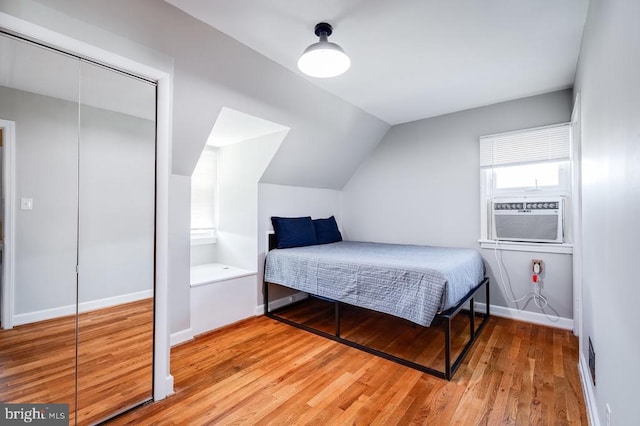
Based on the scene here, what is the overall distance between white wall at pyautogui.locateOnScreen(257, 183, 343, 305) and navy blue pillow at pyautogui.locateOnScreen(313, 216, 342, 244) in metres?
0.14

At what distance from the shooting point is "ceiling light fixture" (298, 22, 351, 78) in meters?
1.86

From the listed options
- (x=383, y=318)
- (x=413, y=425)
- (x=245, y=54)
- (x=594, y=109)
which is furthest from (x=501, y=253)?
(x=245, y=54)

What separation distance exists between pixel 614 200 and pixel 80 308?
2.62 metres

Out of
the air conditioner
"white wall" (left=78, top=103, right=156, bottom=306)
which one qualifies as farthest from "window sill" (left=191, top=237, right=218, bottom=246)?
the air conditioner

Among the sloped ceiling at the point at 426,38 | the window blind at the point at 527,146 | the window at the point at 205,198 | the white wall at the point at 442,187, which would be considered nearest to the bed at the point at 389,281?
the white wall at the point at 442,187

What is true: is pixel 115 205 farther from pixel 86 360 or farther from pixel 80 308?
pixel 86 360

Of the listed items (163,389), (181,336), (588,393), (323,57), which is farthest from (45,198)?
(588,393)

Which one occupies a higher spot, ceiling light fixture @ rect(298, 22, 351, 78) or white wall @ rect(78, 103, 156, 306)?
ceiling light fixture @ rect(298, 22, 351, 78)

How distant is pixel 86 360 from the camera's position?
5.45ft

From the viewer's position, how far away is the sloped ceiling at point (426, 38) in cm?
176

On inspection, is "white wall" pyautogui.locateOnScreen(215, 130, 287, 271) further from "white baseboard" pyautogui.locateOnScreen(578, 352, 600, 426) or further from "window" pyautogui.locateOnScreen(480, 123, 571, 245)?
"white baseboard" pyautogui.locateOnScreen(578, 352, 600, 426)

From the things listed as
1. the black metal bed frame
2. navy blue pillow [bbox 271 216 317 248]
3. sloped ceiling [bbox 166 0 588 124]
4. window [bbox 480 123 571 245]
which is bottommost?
the black metal bed frame

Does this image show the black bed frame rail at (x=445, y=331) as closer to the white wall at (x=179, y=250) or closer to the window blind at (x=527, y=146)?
the white wall at (x=179, y=250)

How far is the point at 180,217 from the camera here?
8.66 feet
